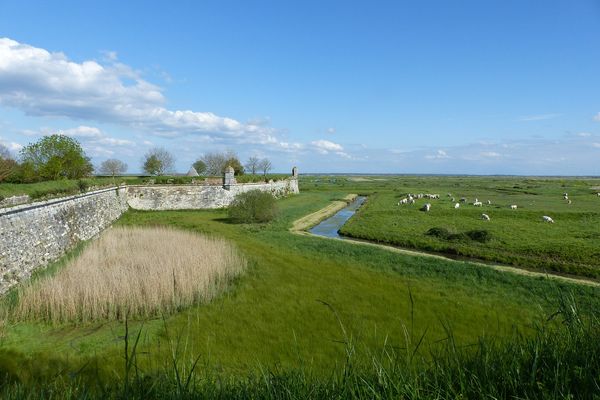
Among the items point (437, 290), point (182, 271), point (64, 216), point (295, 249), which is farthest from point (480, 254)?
point (64, 216)

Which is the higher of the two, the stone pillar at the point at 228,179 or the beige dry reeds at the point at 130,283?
the stone pillar at the point at 228,179

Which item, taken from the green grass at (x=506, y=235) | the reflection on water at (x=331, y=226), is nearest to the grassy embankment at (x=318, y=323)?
the green grass at (x=506, y=235)

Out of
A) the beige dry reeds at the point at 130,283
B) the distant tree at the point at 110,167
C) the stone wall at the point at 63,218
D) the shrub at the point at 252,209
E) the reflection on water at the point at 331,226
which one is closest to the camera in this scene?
the beige dry reeds at the point at 130,283

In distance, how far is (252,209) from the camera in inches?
1307

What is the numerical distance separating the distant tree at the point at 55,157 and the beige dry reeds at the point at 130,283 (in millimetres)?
24252

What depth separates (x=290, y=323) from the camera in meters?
10.8

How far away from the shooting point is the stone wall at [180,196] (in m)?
38.3

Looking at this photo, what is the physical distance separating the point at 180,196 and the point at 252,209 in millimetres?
11183

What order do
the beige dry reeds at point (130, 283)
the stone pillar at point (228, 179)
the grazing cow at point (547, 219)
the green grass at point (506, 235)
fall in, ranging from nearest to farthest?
1. the beige dry reeds at point (130, 283)
2. the green grass at point (506, 235)
3. the grazing cow at point (547, 219)
4. the stone pillar at point (228, 179)

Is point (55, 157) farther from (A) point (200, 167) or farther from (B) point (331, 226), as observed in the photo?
(A) point (200, 167)

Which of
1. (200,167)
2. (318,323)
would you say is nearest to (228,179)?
(318,323)

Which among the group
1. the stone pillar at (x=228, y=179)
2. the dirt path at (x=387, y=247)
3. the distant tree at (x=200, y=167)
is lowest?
the dirt path at (x=387, y=247)

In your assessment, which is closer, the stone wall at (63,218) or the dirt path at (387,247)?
the stone wall at (63,218)

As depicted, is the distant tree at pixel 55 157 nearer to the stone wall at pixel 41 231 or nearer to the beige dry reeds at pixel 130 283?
the stone wall at pixel 41 231
